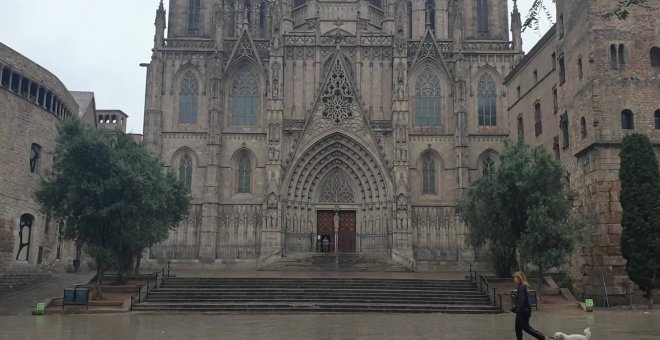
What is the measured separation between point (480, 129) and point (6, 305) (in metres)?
35.1

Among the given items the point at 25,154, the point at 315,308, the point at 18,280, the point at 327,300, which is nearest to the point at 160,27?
the point at 25,154

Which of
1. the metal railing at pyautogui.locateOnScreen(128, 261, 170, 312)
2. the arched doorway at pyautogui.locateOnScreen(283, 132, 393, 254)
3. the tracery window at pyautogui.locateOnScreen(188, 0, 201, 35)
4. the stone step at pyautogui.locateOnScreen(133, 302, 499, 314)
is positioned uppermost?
the tracery window at pyautogui.locateOnScreen(188, 0, 201, 35)

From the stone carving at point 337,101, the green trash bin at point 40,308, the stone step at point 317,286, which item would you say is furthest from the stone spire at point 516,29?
the green trash bin at point 40,308

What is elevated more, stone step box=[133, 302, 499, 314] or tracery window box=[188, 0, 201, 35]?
tracery window box=[188, 0, 201, 35]

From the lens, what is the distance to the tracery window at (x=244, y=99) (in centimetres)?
4791

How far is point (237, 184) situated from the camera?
1849 inches

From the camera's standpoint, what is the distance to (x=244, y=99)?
48.3m

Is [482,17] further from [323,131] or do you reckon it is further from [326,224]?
[326,224]

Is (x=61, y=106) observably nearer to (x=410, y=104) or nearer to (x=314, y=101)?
(x=314, y=101)

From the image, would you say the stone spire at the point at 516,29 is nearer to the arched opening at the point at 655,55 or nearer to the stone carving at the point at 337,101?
the stone carving at the point at 337,101

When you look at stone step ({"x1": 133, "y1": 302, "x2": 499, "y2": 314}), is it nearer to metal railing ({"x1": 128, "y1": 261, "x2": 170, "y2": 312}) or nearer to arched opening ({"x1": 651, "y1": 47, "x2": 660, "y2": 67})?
metal railing ({"x1": 128, "y1": 261, "x2": 170, "y2": 312})

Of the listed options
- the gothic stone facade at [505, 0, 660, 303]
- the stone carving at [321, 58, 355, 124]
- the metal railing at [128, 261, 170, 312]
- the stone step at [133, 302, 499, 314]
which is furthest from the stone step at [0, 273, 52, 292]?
the gothic stone facade at [505, 0, 660, 303]

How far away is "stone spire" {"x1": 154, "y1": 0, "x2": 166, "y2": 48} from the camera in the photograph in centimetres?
4819

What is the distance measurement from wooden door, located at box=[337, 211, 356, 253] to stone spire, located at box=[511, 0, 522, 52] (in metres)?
19.3
